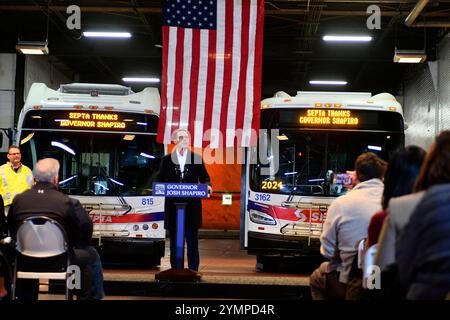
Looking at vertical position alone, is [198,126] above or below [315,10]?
below

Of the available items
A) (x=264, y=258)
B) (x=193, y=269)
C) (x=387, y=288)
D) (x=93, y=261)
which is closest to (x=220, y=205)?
(x=264, y=258)

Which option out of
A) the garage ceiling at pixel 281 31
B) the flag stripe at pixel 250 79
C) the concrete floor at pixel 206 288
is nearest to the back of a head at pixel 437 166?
the concrete floor at pixel 206 288

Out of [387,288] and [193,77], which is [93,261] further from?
[193,77]

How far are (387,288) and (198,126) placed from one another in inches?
225

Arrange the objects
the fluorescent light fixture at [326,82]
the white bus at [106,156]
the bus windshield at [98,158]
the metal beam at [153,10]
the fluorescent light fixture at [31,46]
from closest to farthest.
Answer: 1. the white bus at [106,156]
2. the bus windshield at [98,158]
3. the fluorescent light fixture at [31,46]
4. the metal beam at [153,10]
5. the fluorescent light fixture at [326,82]

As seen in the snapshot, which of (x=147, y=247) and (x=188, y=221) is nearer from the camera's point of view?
(x=188, y=221)

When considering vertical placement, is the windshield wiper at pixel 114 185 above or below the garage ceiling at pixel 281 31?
below

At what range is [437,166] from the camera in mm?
3604

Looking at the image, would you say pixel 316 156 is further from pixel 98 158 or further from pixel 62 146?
pixel 62 146

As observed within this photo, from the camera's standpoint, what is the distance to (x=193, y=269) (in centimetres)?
1006

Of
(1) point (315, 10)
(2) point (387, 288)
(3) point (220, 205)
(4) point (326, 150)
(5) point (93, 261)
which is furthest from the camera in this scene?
(3) point (220, 205)

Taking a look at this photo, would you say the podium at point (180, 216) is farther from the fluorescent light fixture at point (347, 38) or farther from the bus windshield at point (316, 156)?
the fluorescent light fixture at point (347, 38)

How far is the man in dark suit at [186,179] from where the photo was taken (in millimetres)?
9758

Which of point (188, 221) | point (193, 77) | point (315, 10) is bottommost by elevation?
point (188, 221)
